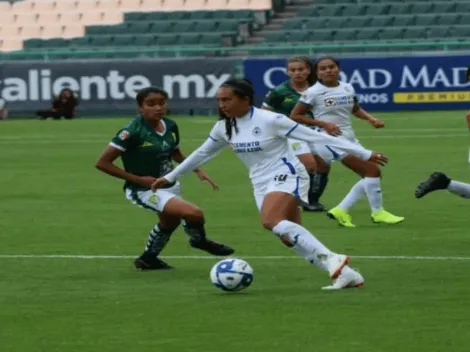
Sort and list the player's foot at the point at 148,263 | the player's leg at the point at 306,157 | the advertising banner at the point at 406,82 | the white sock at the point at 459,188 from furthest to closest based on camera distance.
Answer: the advertising banner at the point at 406,82 → the player's leg at the point at 306,157 → the white sock at the point at 459,188 → the player's foot at the point at 148,263

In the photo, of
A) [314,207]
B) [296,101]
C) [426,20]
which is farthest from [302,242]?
[426,20]

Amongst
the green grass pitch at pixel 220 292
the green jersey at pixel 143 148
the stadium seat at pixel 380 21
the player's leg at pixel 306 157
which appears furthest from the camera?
the stadium seat at pixel 380 21

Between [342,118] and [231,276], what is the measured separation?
5.90 metres

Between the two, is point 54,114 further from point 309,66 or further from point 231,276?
point 231,276

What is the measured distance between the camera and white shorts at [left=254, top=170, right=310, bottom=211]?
11.0 m

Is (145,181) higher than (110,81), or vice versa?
(145,181)

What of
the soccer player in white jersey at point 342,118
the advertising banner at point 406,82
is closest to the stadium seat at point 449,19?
the advertising banner at point 406,82

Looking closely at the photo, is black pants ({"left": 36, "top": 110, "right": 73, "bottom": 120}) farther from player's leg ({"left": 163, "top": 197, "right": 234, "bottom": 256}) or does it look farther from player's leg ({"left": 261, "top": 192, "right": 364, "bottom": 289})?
player's leg ({"left": 261, "top": 192, "right": 364, "bottom": 289})

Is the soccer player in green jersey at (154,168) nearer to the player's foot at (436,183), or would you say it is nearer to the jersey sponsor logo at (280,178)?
the jersey sponsor logo at (280,178)

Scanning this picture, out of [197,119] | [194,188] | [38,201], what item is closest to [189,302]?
[38,201]

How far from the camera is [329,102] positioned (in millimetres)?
16375

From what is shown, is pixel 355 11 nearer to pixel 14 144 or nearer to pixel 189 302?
pixel 14 144

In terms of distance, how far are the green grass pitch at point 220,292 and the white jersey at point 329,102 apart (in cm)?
116

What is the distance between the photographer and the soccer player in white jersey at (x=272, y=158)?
10.8m
